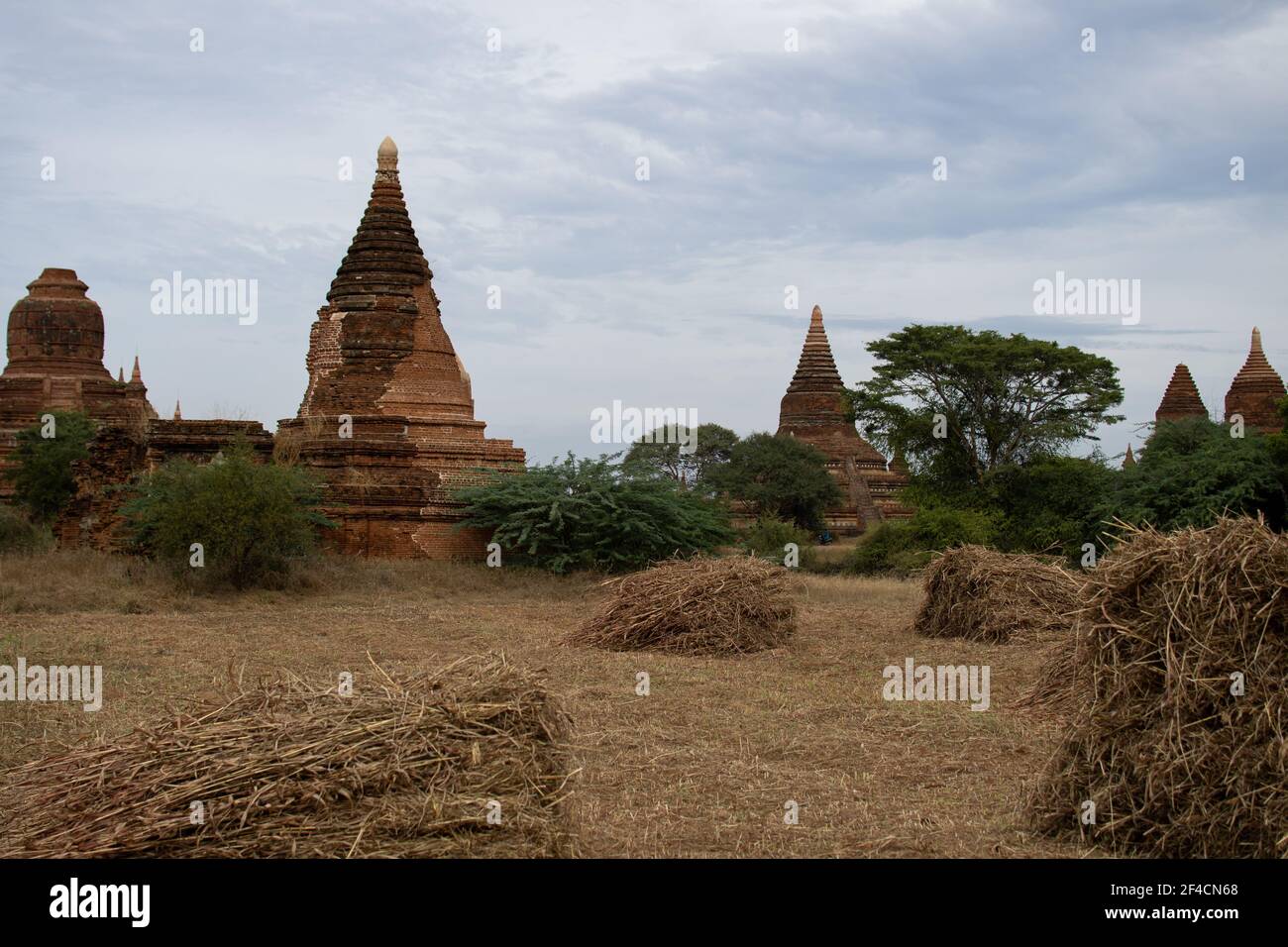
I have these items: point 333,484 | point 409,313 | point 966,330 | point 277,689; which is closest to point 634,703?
point 277,689

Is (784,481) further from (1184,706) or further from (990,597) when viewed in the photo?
(1184,706)

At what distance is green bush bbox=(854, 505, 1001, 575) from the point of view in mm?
23344

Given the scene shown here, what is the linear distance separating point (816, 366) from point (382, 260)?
18027 mm

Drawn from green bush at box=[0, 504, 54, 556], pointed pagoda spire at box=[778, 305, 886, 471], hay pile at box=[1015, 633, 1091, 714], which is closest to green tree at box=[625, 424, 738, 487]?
pointed pagoda spire at box=[778, 305, 886, 471]

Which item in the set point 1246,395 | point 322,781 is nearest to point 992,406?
point 1246,395

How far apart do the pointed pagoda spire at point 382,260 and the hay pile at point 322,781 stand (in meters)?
18.3

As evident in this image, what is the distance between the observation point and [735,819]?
6.08 metres

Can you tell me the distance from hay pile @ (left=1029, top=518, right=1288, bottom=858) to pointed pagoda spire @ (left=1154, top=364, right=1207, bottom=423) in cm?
3454

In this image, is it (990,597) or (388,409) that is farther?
(388,409)

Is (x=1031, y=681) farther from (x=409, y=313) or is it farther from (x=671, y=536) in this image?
(x=409, y=313)

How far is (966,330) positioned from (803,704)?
20.7m

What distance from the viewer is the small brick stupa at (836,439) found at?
116ft

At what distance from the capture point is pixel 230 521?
55.5 ft

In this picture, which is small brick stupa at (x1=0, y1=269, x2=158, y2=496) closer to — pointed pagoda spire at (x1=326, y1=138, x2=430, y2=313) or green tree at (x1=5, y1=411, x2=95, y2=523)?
green tree at (x1=5, y1=411, x2=95, y2=523)
